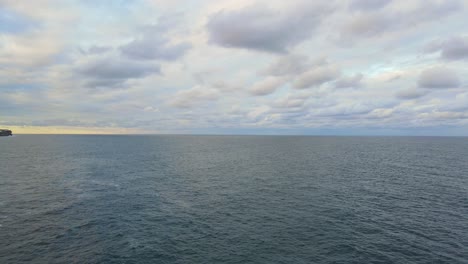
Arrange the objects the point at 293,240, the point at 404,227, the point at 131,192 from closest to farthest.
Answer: the point at 293,240 < the point at 404,227 < the point at 131,192

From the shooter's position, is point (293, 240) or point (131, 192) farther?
point (131, 192)

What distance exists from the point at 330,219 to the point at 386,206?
62.8ft

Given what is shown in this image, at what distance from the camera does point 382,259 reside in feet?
137

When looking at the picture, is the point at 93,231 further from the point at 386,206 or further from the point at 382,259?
the point at 386,206

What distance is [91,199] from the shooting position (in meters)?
70.9

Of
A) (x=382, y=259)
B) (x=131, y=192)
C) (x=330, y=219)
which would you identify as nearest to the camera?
(x=382, y=259)

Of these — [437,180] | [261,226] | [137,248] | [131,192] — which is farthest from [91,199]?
[437,180]

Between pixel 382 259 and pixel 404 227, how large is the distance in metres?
16.1

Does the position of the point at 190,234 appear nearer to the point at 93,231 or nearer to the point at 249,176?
the point at 93,231

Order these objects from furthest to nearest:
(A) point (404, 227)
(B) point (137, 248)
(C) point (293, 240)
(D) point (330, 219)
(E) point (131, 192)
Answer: (E) point (131, 192), (D) point (330, 219), (A) point (404, 227), (C) point (293, 240), (B) point (137, 248)

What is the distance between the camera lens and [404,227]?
53.7m

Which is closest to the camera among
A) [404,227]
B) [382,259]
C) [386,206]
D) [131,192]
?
[382,259]

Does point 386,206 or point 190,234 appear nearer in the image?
point 190,234

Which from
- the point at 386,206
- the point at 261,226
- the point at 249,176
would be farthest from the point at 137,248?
the point at 249,176
